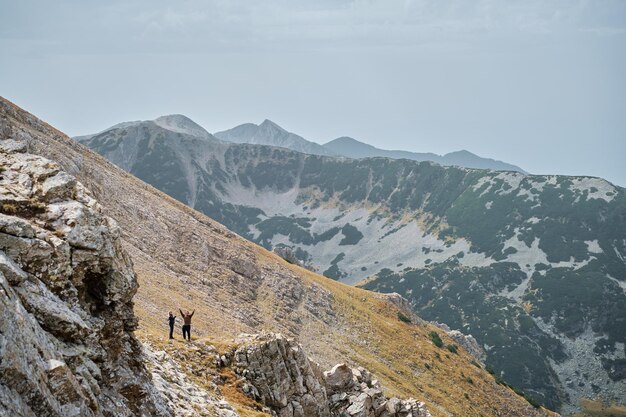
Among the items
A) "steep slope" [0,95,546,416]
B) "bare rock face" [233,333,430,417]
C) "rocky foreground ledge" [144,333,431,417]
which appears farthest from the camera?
"steep slope" [0,95,546,416]

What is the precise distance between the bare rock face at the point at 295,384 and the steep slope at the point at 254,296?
1596 centimetres

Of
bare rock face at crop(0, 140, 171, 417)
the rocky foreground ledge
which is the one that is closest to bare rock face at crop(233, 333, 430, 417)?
the rocky foreground ledge

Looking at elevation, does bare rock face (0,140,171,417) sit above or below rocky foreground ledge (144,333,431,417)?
above

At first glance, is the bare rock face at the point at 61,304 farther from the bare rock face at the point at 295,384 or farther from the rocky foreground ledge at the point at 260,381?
the bare rock face at the point at 295,384

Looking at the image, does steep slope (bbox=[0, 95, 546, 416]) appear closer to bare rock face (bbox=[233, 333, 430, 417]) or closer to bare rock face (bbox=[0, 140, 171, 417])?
bare rock face (bbox=[233, 333, 430, 417])

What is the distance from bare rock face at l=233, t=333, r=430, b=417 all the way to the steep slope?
16.0 meters

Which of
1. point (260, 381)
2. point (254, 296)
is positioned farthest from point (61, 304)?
point (254, 296)

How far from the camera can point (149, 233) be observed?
198ft

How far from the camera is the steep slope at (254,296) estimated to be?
54188mm

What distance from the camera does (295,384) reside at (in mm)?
27969

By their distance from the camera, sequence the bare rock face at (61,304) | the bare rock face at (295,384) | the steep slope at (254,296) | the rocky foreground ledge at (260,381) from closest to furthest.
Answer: the bare rock face at (61,304), the rocky foreground ledge at (260,381), the bare rock face at (295,384), the steep slope at (254,296)

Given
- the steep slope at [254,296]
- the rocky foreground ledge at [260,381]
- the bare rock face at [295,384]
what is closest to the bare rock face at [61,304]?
the rocky foreground ledge at [260,381]

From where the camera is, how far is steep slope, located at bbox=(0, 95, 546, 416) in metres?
54.2

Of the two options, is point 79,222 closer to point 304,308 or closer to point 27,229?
point 27,229
